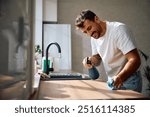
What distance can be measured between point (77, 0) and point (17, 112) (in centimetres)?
194

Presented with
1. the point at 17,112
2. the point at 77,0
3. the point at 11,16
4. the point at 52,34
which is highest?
the point at 77,0

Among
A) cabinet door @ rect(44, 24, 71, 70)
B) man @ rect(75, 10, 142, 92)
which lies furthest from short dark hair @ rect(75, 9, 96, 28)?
cabinet door @ rect(44, 24, 71, 70)

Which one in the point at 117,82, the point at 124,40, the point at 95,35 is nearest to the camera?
the point at 117,82

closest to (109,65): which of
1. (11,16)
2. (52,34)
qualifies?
(11,16)

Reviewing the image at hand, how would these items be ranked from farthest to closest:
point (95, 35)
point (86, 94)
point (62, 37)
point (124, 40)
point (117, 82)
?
point (62, 37)
point (95, 35)
point (124, 40)
point (117, 82)
point (86, 94)

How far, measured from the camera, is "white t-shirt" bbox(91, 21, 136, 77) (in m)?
0.77

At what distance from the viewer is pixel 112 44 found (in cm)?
85

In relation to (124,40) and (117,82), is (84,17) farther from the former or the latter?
(117,82)

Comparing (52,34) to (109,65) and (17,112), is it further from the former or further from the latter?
(17,112)

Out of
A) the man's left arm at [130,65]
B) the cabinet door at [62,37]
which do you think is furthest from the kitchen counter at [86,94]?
the cabinet door at [62,37]

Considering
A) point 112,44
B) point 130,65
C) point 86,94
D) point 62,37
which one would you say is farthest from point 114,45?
point 62,37

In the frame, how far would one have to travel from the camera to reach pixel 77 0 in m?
2.22

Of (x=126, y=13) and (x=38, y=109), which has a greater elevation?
(x=126, y=13)

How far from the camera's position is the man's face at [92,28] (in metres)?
0.84
